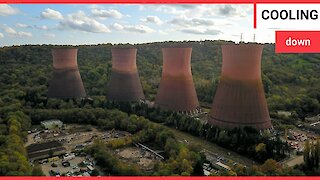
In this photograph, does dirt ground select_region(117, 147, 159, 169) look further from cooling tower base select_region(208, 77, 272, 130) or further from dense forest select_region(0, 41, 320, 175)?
cooling tower base select_region(208, 77, 272, 130)

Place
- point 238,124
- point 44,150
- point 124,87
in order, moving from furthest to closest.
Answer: point 124,87, point 238,124, point 44,150

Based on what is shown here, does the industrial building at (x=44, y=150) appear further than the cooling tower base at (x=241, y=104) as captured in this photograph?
No

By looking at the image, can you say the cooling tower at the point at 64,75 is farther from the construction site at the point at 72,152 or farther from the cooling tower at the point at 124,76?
the construction site at the point at 72,152

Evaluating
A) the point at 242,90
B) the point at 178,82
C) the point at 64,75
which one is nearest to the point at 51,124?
the point at 64,75

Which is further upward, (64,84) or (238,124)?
(64,84)

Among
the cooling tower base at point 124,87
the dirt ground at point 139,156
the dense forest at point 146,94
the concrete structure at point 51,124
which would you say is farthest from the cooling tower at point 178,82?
the concrete structure at point 51,124

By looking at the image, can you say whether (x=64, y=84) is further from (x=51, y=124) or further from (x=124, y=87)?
(x=51, y=124)

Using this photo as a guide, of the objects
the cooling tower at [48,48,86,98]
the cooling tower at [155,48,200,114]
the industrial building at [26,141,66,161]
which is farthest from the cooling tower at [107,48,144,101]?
the industrial building at [26,141,66,161]
